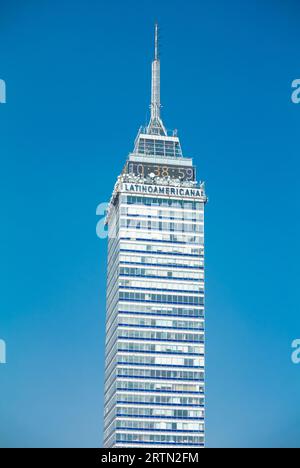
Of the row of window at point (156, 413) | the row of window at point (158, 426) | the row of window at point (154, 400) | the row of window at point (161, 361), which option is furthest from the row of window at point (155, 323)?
the row of window at point (158, 426)

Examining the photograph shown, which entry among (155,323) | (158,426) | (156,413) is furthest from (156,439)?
(155,323)

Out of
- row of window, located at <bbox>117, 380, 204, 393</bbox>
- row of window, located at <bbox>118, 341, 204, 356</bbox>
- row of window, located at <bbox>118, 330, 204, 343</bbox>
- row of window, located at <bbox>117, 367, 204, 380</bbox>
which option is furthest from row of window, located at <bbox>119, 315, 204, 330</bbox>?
row of window, located at <bbox>117, 380, 204, 393</bbox>

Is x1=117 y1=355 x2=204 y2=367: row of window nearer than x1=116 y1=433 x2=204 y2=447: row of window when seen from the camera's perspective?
No

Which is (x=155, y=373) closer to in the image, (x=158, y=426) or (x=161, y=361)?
(x=161, y=361)

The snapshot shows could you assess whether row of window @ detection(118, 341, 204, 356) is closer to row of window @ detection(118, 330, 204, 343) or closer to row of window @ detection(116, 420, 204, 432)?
row of window @ detection(118, 330, 204, 343)
